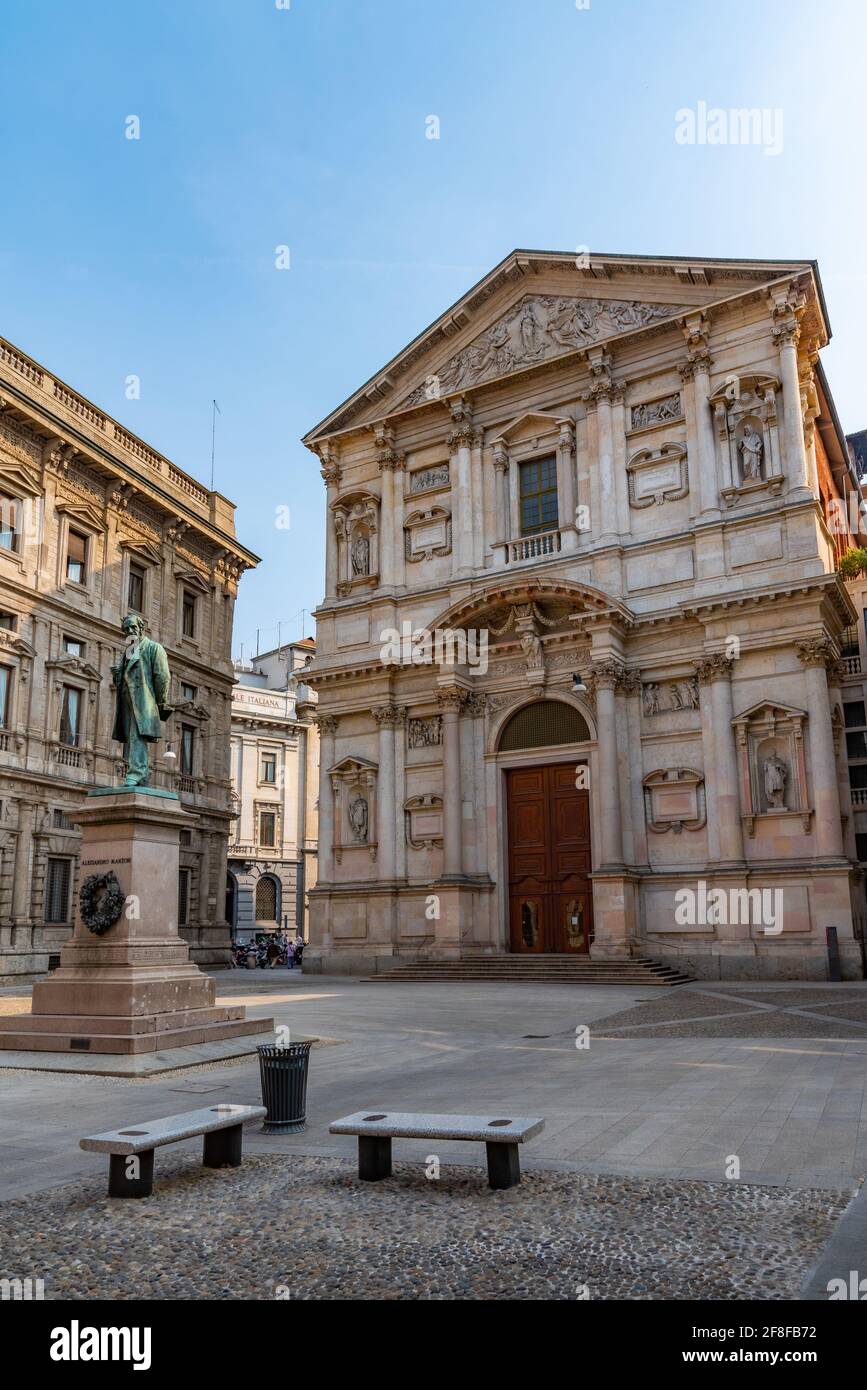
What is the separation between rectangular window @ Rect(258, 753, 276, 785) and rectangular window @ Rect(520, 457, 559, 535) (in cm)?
3112

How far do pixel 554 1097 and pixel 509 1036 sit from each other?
18.5ft

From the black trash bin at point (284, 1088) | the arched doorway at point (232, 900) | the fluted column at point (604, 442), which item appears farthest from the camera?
the arched doorway at point (232, 900)

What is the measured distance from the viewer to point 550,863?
30750mm

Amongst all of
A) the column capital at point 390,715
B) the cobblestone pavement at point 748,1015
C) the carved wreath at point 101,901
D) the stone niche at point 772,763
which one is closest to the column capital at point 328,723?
the column capital at point 390,715

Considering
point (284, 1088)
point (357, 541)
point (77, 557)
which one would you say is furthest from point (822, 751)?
point (77, 557)

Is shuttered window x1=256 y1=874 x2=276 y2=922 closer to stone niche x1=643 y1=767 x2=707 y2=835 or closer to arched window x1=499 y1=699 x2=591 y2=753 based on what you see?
→ arched window x1=499 y1=699 x2=591 y2=753

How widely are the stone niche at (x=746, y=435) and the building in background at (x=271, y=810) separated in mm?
32705

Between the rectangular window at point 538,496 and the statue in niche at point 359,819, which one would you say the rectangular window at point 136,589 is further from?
the rectangular window at point 538,496

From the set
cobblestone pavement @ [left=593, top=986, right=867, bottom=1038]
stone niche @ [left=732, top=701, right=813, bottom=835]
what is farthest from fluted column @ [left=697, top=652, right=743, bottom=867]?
cobblestone pavement @ [left=593, top=986, right=867, bottom=1038]

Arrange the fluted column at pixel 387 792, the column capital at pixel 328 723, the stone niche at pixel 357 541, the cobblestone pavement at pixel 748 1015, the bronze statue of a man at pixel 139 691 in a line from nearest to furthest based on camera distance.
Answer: the bronze statue of a man at pixel 139 691 → the cobblestone pavement at pixel 748 1015 → the fluted column at pixel 387 792 → the column capital at pixel 328 723 → the stone niche at pixel 357 541

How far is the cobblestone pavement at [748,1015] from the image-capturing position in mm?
15344
